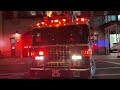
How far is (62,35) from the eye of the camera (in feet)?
37.9

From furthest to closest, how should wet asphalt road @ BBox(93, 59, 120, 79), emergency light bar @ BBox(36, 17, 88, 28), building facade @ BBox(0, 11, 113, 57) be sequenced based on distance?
building facade @ BBox(0, 11, 113, 57) < wet asphalt road @ BBox(93, 59, 120, 79) < emergency light bar @ BBox(36, 17, 88, 28)

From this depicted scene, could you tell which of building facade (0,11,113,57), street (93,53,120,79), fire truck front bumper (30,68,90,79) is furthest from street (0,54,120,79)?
building facade (0,11,113,57)

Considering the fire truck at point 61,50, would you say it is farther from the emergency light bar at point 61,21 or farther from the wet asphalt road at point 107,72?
the wet asphalt road at point 107,72

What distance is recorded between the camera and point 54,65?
448 inches

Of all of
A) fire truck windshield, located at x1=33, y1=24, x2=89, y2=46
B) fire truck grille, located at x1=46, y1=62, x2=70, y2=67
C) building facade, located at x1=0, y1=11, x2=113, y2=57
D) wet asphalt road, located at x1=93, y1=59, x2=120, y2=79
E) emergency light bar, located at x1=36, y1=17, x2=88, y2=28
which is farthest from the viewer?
building facade, located at x1=0, y1=11, x2=113, y2=57

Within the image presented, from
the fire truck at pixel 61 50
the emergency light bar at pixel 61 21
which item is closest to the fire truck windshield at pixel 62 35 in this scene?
the fire truck at pixel 61 50

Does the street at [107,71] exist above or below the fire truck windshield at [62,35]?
below

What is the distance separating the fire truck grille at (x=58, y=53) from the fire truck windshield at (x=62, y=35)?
241mm

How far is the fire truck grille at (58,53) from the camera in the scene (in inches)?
447

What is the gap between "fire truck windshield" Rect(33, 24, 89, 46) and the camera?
11.4 metres

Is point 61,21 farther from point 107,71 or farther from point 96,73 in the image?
point 107,71

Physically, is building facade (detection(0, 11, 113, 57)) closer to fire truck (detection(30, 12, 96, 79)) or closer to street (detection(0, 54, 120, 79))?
street (detection(0, 54, 120, 79))

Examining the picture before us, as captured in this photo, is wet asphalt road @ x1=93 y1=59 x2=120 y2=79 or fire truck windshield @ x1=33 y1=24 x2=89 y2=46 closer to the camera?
fire truck windshield @ x1=33 y1=24 x2=89 y2=46
